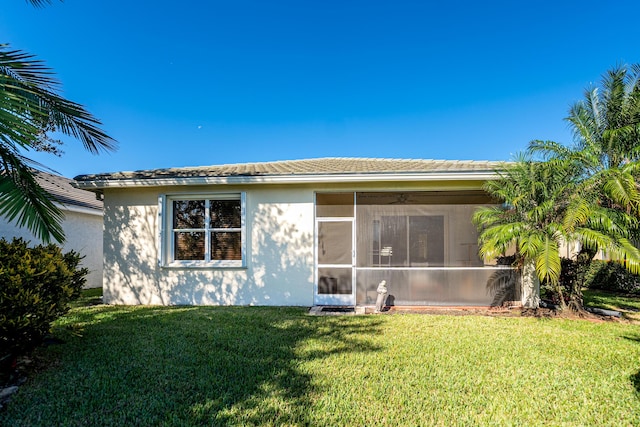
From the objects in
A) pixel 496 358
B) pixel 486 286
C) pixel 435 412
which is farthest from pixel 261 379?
pixel 486 286

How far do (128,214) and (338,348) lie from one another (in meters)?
7.39

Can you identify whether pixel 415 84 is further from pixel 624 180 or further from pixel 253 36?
pixel 624 180

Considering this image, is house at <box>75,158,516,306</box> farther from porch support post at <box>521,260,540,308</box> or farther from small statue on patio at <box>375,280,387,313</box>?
porch support post at <box>521,260,540,308</box>

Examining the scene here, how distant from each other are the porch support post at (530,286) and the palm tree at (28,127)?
992 cm

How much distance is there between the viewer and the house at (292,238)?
8258 millimetres

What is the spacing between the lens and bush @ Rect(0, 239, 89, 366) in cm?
378

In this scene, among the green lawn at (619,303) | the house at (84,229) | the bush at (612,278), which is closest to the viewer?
the green lawn at (619,303)

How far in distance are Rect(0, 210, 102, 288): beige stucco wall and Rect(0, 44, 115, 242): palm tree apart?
8.85 meters

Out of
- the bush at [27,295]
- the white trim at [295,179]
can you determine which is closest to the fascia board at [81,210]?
the white trim at [295,179]

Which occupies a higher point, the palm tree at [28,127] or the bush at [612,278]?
the palm tree at [28,127]

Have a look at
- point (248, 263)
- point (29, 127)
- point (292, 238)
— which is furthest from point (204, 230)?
point (29, 127)

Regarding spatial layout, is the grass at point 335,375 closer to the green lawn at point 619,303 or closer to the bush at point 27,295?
the bush at point 27,295

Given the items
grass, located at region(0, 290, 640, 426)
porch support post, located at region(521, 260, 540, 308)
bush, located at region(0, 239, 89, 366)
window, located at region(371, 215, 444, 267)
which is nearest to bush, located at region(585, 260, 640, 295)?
porch support post, located at region(521, 260, 540, 308)

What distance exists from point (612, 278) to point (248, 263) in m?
13.2
